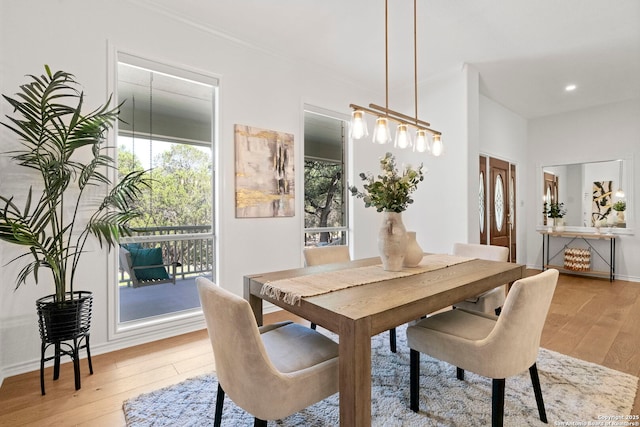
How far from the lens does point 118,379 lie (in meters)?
2.16

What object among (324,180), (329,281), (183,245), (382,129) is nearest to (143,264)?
(183,245)

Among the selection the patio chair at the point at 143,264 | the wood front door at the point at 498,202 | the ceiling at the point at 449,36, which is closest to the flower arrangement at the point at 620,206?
the wood front door at the point at 498,202

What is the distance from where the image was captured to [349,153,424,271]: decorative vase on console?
6.48 ft

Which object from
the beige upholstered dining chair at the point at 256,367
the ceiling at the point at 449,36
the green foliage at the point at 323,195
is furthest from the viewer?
the green foliage at the point at 323,195

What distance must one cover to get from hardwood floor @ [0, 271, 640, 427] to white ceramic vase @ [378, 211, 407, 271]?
152cm

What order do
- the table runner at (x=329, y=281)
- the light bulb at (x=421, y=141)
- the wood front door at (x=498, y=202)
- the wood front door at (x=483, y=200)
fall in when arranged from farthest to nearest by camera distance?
1. the wood front door at (x=498, y=202)
2. the wood front door at (x=483, y=200)
3. the light bulb at (x=421, y=141)
4. the table runner at (x=329, y=281)

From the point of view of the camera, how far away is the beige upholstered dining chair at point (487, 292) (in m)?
2.44

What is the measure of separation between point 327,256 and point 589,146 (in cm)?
568

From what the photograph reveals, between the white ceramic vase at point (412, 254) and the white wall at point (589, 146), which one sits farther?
the white wall at point (589, 146)

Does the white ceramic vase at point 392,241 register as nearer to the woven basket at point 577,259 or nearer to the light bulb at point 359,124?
the light bulb at point 359,124

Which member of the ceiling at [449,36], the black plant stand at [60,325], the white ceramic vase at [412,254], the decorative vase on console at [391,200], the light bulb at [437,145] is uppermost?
the ceiling at [449,36]

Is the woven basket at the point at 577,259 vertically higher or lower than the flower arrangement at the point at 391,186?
lower

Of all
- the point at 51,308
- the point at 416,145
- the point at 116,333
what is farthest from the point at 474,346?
the point at 116,333

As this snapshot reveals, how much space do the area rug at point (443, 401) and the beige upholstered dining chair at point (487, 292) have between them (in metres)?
0.49
